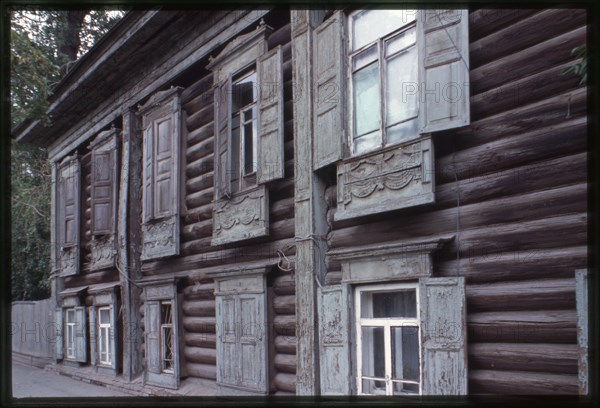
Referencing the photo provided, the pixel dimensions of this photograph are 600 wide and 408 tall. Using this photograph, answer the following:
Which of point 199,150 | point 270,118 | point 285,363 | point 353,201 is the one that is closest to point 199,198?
point 199,150

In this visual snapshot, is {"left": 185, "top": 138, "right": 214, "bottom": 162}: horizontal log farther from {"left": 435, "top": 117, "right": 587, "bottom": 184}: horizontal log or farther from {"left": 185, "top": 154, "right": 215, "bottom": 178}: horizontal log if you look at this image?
{"left": 435, "top": 117, "right": 587, "bottom": 184}: horizontal log

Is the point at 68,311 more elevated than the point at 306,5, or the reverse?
the point at 306,5

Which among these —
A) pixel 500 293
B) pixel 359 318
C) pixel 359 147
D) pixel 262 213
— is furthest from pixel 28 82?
pixel 500 293

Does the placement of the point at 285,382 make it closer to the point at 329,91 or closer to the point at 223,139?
the point at 223,139

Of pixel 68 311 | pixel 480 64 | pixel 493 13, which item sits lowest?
pixel 68 311

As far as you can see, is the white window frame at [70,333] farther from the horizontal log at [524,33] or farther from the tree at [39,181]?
the horizontal log at [524,33]

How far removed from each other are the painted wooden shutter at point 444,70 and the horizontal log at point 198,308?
481 centimetres

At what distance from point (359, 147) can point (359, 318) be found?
187 centimetres

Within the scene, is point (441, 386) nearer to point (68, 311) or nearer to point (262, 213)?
point (262, 213)

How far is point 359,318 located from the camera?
20.4 feet

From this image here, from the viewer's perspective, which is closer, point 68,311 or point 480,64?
point 480,64

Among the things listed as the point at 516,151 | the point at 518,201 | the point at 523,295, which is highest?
the point at 516,151

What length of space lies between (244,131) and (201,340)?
3.34m

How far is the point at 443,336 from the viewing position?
17.0 ft
